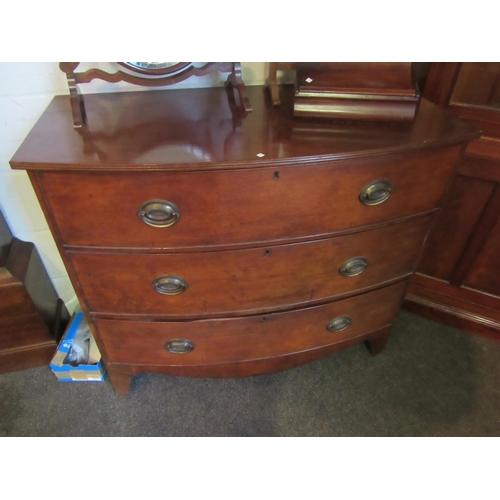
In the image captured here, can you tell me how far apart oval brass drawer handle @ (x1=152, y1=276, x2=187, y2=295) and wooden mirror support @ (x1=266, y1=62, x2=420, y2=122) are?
0.56m

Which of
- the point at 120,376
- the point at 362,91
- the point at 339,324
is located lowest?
the point at 120,376

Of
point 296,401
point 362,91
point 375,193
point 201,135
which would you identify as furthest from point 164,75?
point 296,401

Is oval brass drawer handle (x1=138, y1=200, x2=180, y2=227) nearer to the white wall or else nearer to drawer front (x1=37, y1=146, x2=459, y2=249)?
drawer front (x1=37, y1=146, x2=459, y2=249)

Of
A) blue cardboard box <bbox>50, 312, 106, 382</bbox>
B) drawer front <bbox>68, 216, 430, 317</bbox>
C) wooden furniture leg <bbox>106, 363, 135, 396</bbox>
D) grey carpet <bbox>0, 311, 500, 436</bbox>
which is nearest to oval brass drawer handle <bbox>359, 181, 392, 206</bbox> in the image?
drawer front <bbox>68, 216, 430, 317</bbox>

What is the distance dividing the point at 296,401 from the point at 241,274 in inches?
27.2

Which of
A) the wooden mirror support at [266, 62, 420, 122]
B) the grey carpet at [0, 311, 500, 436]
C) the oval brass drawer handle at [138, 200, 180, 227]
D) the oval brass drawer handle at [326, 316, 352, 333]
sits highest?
the wooden mirror support at [266, 62, 420, 122]

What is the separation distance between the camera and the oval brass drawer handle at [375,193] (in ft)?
3.27

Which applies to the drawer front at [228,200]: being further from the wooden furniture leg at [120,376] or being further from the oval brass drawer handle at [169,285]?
the wooden furniture leg at [120,376]

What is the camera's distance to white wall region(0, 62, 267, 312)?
3.76 feet

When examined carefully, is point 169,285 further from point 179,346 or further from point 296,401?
point 296,401

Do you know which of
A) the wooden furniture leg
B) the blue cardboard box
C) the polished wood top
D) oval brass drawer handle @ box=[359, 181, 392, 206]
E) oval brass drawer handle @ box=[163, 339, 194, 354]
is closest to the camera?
the polished wood top

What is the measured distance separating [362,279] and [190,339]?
1.90 feet

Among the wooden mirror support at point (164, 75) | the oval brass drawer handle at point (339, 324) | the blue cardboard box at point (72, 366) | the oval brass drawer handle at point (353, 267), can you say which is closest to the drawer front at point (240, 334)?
the oval brass drawer handle at point (339, 324)

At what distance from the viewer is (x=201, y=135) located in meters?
0.96
